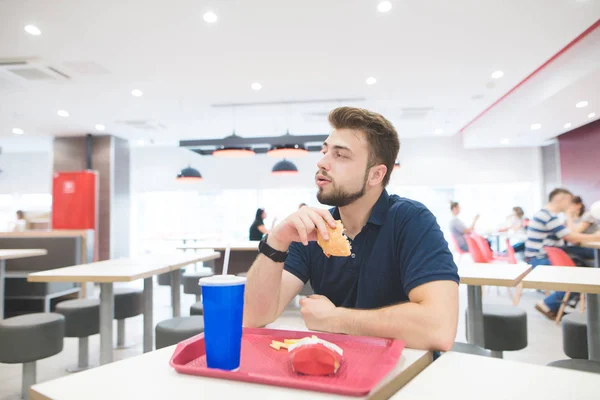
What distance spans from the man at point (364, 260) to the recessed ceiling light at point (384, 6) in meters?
2.83

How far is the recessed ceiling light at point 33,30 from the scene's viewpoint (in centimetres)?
412

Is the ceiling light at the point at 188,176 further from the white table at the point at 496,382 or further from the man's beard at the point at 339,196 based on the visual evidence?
the white table at the point at 496,382

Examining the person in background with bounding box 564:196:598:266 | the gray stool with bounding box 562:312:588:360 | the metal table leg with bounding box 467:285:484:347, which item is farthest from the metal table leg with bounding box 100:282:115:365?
the person in background with bounding box 564:196:598:266

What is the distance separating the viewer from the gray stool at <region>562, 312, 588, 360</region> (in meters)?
2.15

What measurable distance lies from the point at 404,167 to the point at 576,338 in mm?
8676

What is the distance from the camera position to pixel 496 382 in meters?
0.71

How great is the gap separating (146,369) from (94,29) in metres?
4.47

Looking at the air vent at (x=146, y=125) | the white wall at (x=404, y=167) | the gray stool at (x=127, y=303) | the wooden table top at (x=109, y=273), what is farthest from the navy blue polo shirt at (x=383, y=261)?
the white wall at (x=404, y=167)

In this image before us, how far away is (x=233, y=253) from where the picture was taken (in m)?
6.20

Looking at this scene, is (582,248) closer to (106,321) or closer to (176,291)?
(176,291)

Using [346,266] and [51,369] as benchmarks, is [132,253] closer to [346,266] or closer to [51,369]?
[51,369]

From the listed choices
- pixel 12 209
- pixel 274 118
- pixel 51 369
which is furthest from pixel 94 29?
pixel 12 209

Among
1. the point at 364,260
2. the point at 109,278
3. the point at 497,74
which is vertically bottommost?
the point at 109,278

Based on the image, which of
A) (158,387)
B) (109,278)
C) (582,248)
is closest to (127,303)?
(109,278)
